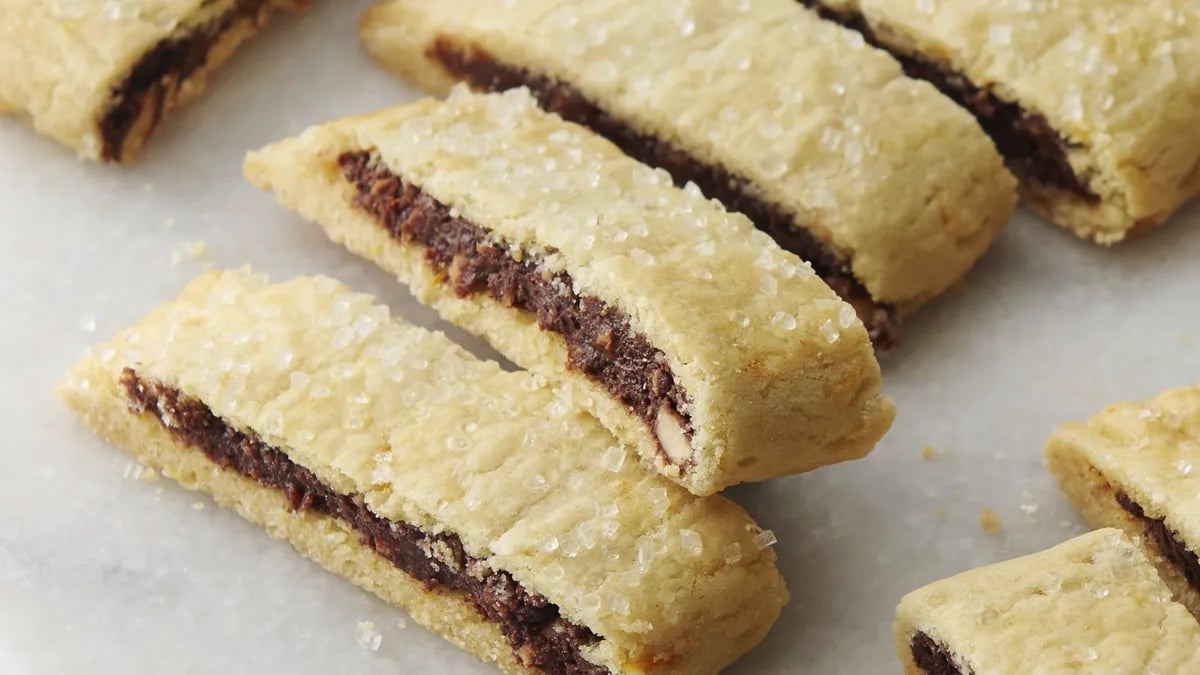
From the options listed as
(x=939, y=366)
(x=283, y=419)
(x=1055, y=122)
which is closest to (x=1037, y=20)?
(x=1055, y=122)

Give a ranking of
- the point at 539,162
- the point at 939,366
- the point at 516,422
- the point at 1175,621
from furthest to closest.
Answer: the point at 939,366 < the point at 539,162 < the point at 516,422 < the point at 1175,621

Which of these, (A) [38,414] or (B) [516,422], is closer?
(B) [516,422]

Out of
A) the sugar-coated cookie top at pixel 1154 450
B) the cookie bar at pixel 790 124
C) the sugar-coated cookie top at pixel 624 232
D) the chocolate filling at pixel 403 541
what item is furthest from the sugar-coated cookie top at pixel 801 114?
the chocolate filling at pixel 403 541

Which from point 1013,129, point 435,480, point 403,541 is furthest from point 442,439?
point 1013,129

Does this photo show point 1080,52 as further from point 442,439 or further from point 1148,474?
point 442,439

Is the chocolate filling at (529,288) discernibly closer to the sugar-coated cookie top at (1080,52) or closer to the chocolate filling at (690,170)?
the chocolate filling at (690,170)

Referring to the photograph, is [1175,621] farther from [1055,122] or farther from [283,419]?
[283,419]
